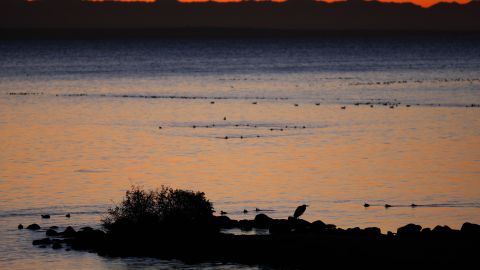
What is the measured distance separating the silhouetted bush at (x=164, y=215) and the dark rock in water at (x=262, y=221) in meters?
1.71

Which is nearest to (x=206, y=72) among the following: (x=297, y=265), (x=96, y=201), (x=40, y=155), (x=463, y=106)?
(x=463, y=106)

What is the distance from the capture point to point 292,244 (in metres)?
36.2

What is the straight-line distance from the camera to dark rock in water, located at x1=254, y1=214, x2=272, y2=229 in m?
40.8

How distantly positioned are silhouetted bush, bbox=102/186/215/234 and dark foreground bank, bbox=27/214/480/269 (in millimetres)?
268

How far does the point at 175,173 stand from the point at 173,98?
62.6 metres

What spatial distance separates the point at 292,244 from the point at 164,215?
5.52 m

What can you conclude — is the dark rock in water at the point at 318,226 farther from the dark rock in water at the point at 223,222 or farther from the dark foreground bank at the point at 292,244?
the dark rock in water at the point at 223,222

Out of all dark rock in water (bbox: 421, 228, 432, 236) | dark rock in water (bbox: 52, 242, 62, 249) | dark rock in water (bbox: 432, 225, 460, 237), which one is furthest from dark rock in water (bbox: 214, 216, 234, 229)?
dark rock in water (bbox: 432, 225, 460, 237)

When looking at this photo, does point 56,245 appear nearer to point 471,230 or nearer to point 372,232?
point 372,232

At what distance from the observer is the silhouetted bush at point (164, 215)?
39.3 meters

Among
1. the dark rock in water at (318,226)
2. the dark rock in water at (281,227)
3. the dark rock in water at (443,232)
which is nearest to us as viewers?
the dark rock in water at (443,232)

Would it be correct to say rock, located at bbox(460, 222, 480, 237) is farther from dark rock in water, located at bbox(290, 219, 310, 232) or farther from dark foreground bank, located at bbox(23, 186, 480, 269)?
dark rock in water, located at bbox(290, 219, 310, 232)

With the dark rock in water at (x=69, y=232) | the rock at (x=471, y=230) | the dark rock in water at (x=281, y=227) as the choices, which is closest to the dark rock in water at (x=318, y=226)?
the dark rock in water at (x=281, y=227)

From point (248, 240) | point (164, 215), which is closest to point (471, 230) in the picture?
point (248, 240)
